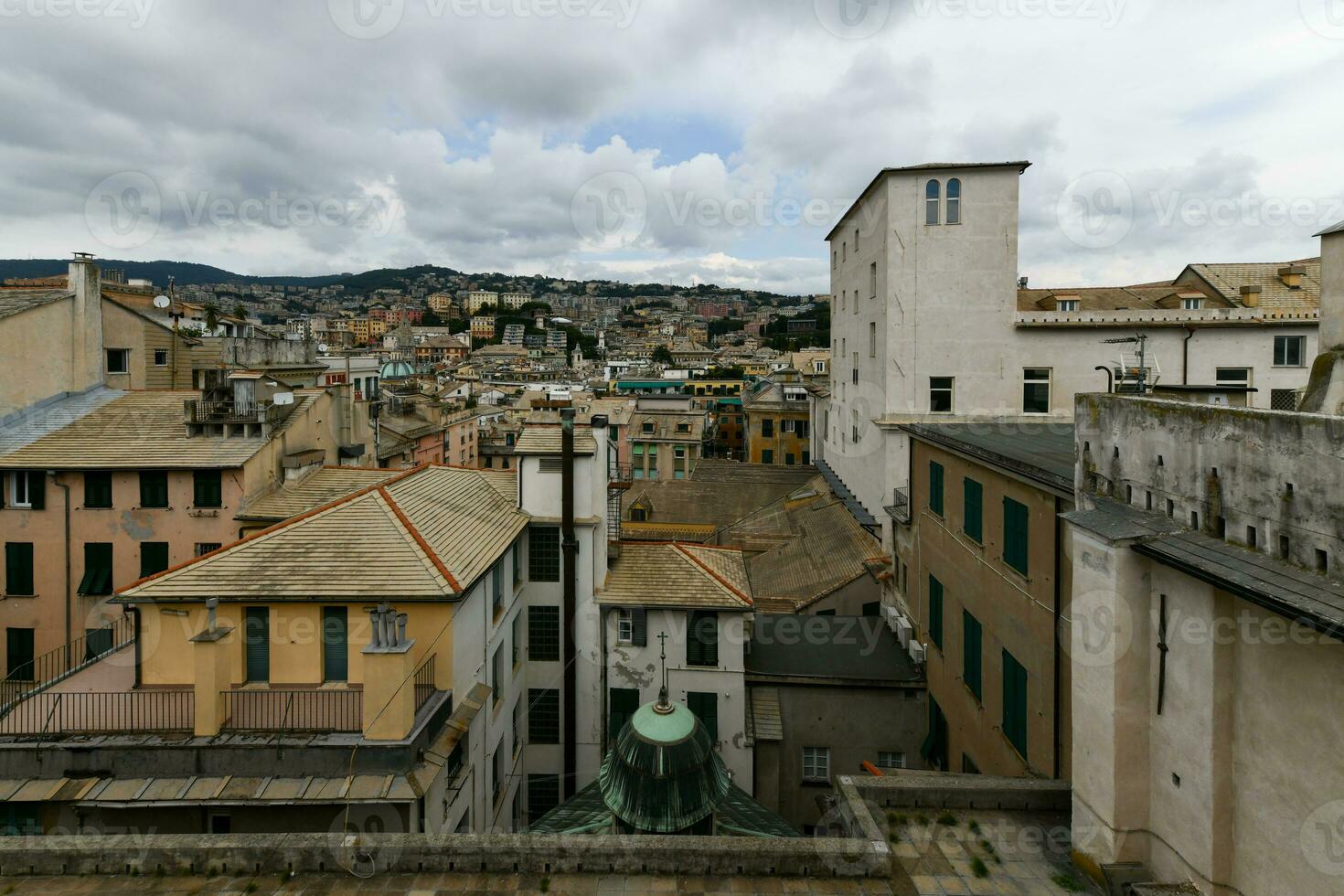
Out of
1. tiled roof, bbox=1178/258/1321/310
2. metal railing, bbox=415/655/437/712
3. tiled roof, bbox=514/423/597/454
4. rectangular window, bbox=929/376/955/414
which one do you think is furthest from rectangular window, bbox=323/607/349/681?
tiled roof, bbox=1178/258/1321/310

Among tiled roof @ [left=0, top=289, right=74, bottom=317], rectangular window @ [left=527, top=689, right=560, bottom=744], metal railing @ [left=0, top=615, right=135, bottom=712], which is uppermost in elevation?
tiled roof @ [left=0, top=289, right=74, bottom=317]

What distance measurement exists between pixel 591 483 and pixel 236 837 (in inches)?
442

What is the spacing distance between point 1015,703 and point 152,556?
77.8ft

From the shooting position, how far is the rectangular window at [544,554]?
721 inches

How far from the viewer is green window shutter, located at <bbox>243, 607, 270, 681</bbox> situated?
497 inches

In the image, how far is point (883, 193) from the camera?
26078 millimetres

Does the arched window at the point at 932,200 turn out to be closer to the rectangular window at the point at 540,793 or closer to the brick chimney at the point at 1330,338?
the brick chimney at the point at 1330,338

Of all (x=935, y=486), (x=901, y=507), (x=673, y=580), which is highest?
(x=935, y=486)

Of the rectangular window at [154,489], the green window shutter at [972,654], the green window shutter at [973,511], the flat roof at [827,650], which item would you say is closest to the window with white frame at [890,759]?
the flat roof at [827,650]

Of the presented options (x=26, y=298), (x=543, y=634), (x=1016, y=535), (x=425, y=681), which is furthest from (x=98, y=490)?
(x=1016, y=535)

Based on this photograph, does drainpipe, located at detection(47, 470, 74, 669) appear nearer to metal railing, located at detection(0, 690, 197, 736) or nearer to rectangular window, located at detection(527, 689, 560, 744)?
metal railing, located at detection(0, 690, 197, 736)

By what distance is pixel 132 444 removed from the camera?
2120cm

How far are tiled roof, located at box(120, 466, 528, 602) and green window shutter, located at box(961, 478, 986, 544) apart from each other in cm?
1051

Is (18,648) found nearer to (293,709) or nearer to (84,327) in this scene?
(84,327)
